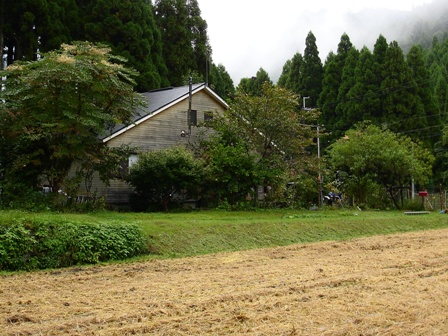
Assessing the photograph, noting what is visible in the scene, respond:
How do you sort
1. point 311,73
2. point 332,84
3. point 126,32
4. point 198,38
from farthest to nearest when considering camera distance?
point 311,73
point 332,84
point 198,38
point 126,32

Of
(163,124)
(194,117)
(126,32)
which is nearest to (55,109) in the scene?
(163,124)

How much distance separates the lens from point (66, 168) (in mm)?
17891

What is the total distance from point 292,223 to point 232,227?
264cm

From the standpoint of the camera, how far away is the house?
23.3m

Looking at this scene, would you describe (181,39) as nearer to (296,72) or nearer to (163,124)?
(296,72)

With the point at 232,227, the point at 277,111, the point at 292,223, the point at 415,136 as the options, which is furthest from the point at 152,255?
the point at 415,136

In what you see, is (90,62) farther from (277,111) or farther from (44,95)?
(277,111)

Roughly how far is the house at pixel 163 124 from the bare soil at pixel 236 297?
12.2 metres

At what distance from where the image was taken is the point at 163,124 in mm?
24969

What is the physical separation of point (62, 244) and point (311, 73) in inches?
1822

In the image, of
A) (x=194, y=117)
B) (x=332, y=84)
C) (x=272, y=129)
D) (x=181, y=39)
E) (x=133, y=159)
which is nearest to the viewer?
(x=272, y=129)

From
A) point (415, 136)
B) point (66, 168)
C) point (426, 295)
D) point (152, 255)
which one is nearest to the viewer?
point (426, 295)

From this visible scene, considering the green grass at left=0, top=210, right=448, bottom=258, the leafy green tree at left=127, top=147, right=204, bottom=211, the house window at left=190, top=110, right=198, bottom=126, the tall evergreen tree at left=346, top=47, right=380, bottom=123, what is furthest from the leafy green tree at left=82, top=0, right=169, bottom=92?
the tall evergreen tree at left=346, top=47, right=380, bottom=123

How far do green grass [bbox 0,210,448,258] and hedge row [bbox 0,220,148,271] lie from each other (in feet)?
1.31
